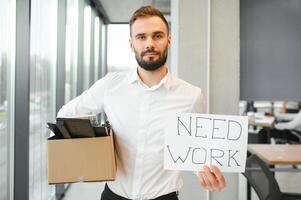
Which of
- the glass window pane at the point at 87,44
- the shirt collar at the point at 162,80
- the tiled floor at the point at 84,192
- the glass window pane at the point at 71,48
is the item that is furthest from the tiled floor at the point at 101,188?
the shirt collar at the point at 162,80

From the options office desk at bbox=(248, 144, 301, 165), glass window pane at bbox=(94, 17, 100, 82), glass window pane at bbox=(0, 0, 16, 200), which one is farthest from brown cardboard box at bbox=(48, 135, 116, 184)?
glass window pane at bbox=(94, 17, 100, 82)

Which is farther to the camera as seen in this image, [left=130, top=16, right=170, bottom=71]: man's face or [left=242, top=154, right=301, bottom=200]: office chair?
[left=242, top=154, right=301, bottom=200]: office chair

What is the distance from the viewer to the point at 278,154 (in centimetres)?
333

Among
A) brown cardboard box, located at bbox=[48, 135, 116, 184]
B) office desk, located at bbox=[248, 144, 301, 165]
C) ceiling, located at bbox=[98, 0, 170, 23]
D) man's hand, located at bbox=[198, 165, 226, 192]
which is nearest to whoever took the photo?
man's hand, located at bbox=[198, 165, 226, 192]

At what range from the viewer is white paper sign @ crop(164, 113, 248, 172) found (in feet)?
4.15

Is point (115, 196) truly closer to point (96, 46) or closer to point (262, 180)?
point (262, 180)

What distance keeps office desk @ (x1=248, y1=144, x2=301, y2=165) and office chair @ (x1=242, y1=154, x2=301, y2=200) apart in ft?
2.17

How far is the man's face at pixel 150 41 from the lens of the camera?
144 cm

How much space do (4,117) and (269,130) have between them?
14.2ft

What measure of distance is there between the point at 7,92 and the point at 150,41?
1.54 metres

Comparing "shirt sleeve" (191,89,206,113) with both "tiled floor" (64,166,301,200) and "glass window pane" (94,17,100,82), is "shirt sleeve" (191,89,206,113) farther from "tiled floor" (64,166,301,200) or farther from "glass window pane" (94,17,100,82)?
"glass window pane" (94,17,100,82)

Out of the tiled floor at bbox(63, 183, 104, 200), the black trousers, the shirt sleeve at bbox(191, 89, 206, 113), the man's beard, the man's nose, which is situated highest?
the man's nose

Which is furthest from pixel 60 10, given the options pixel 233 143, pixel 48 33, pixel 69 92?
pixel 233 143

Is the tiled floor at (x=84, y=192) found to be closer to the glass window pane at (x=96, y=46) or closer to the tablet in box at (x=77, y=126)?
the tablet in box at (x=77, y=126)
